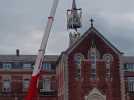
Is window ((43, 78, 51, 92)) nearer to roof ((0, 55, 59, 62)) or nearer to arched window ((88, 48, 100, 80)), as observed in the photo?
roof ((0, 55, 59, 62))

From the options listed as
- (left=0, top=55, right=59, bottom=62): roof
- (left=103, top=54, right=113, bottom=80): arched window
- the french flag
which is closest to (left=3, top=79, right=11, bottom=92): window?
(left=0, top=55, right=59, bottom=62): roof

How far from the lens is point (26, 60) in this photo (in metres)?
70.7

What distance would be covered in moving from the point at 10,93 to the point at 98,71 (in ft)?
60.3

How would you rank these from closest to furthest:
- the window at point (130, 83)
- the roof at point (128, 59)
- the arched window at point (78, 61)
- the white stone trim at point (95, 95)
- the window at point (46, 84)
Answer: the white stone trim at point (95, 95)
the arched window at point (78, 61)
the window at point (130, 83)
the roof at point (128, 59)
the window at point (46, 84)

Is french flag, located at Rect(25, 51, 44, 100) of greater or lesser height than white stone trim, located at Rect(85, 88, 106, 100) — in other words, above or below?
above

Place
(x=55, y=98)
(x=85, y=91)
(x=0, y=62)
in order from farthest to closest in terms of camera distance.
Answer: (x=0, y=62) → (x=55, y=98) → (x=85, y=91)

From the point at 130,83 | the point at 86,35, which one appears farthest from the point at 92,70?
the point at 130,83

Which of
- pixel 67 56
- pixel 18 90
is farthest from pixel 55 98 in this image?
pixel 67 56

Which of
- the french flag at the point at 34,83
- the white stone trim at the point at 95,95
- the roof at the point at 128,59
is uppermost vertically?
the roof at the point at 128,59

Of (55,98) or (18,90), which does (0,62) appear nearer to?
(18,90)

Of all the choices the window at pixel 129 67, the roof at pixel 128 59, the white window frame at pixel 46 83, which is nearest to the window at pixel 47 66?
the white window frame at pixel 46 83

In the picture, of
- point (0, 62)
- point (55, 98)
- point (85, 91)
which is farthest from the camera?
point (0, 62)

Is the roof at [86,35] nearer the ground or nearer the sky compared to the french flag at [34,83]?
nearer the sky

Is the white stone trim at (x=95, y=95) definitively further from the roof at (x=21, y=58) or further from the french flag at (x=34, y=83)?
the french flag at (x=34, y=83)
